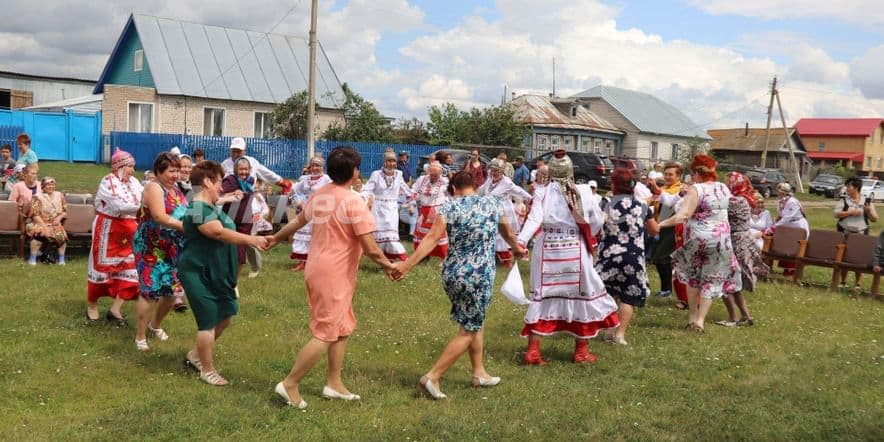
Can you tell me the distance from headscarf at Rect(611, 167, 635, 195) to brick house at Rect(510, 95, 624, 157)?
38.0 meters

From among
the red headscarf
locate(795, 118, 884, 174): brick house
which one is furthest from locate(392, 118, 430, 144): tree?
locate(795, 118, 884, 174): brick house

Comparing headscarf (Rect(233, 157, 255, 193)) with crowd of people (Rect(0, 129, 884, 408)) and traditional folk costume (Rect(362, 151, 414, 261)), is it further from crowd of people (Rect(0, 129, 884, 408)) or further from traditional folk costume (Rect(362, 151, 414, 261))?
traditional folk costume (Rect(362, 151, 414, 261))

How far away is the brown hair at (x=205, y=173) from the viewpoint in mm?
6027

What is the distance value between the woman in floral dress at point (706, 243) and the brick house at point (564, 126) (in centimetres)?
3707

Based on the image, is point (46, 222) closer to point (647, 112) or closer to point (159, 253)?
point (159, 253)

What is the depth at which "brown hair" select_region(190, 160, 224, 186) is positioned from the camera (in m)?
6.03

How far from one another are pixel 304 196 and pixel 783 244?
25.2 ft

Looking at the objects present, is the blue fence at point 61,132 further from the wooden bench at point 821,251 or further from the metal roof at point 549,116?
the wooden bench at point 821,251

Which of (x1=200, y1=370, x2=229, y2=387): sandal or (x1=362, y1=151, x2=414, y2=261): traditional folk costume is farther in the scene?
(x1=362, y1=151, x2=414, y2=261): traditional folk costume

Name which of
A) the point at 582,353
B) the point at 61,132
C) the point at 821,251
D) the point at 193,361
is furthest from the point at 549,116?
the point at 193,361

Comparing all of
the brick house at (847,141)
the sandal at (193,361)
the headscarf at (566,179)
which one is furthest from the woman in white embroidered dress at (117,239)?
the brick house at (847,141)

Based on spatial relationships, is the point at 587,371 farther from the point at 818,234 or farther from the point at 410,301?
the point at 818,234

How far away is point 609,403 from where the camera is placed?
600cm

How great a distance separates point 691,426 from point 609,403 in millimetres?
677
